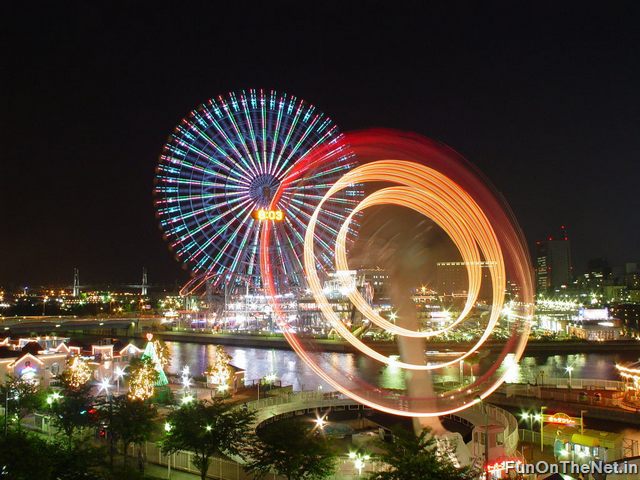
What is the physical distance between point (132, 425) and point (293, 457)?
3133 millimetres

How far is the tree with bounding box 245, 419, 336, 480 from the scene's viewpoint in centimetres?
792

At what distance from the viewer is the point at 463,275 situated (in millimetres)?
78000

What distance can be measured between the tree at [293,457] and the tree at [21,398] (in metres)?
5.90

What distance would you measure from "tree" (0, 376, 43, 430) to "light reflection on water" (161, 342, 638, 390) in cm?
808

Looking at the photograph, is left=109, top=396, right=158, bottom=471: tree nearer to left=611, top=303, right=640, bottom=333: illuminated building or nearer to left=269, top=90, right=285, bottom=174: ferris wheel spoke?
left=269, top=90, right=285, bottom=174: ferris wheel spoke

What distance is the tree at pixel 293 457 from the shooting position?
7918mm

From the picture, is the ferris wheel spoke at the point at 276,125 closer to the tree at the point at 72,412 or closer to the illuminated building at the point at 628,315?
the tree at the point at 72,412

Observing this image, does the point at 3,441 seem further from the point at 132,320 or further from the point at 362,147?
the point at 132,320

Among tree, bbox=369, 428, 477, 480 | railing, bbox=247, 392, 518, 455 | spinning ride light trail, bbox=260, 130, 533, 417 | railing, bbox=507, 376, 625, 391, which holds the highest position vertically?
spinning ride light trail, bbox=260, 130, 533, 417

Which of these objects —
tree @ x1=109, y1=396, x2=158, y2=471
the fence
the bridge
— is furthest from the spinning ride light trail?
the bridge

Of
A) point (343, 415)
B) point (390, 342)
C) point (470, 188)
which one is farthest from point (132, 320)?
point (470, 188)

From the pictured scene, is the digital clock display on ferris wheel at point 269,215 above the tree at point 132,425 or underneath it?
above

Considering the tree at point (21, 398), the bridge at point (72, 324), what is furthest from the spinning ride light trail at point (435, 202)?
the bridge at point (72, 324)

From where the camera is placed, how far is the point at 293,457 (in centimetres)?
791
